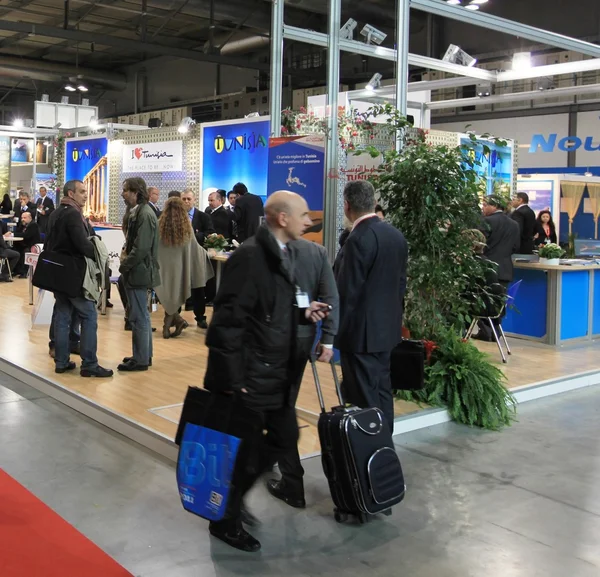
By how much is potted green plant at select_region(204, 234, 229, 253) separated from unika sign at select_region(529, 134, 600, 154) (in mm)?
9701

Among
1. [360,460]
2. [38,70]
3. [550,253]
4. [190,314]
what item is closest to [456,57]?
[550,253]

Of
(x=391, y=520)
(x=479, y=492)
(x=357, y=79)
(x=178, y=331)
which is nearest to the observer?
(x=391, y=520)

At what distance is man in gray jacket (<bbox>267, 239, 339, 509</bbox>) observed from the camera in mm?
3289

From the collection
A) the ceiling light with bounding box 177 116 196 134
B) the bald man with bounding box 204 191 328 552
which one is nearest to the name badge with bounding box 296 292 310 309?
the bald man with bounding box 204 191 328 552

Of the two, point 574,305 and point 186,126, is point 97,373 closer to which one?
point 574,305

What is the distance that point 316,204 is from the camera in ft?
20.0

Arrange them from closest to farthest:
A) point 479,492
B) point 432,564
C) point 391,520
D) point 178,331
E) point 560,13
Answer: point 432,564, point 391,520, point 479,492, point 178,331, point 560,13

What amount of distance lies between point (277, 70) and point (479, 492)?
12.8 ft

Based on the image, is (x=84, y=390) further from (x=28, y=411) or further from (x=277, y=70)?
(x=277, y=70)

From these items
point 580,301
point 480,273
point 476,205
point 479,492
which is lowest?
point 479,492

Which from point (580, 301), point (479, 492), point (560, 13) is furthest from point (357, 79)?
point (479, 492)

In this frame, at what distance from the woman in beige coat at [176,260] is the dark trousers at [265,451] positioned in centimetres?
392

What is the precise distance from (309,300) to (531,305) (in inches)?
200

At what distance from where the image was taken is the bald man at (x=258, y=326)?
116 inches
